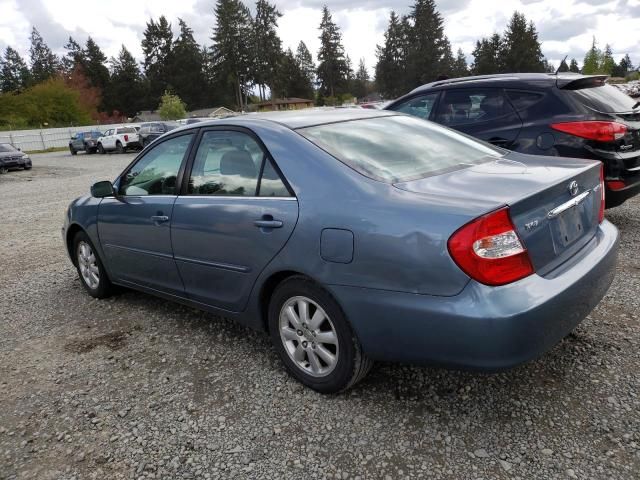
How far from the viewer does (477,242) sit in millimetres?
2232

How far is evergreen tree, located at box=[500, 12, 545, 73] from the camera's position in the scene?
82562mm

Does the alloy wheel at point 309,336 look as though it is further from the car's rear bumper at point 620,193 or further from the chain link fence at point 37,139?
the chain link fence at point 37,139

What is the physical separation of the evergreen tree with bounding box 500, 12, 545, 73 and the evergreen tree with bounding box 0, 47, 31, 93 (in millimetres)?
77236

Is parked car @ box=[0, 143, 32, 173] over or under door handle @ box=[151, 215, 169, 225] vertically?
under

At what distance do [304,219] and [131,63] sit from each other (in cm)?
9198

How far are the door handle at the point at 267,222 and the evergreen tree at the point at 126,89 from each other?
88363 mm

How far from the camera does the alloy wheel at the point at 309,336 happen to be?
2807 mm

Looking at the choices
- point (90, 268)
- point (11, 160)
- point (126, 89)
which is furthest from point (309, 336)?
point (126, 89)

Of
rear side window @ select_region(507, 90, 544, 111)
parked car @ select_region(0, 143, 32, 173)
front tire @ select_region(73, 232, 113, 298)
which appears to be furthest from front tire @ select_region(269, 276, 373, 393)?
parked car @ select_region(0, 143, 32, 173)

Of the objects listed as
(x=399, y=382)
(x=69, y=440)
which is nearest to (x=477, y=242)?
(x=399, y=382)

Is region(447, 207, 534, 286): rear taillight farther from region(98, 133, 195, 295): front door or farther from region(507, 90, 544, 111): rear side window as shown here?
region(507, 90, 544, 111): rear side window

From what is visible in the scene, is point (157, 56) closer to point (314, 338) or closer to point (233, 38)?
point (233, 38)

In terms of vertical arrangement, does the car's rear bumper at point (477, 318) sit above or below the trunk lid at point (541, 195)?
below

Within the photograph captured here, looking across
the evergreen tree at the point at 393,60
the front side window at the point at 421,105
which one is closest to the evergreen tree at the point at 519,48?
the evergreen tree at the point at 393,60
